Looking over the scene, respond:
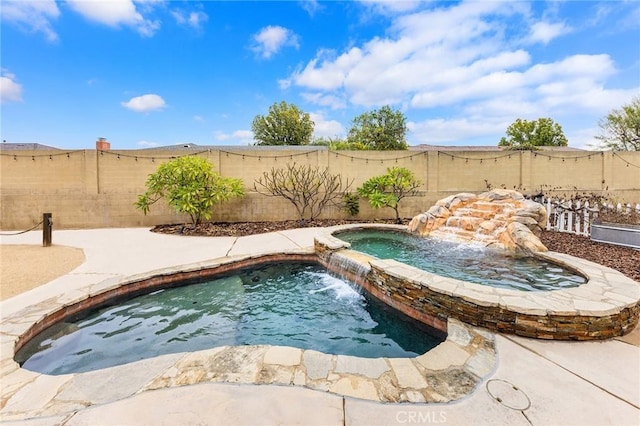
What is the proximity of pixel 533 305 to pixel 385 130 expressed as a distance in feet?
77.5

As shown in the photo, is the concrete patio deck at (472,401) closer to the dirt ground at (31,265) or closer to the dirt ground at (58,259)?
the dirt ground at (31,265)

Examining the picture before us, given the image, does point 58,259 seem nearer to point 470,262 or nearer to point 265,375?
point 265,375

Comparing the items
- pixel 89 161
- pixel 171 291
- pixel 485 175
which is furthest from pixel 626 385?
pixel 89 161

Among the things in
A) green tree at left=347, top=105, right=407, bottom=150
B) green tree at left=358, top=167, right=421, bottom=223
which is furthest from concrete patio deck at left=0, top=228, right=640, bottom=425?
green tree at left=347, top=105, right=407, bottom=150

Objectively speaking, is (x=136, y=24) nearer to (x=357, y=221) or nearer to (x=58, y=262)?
(x=58, y=262)

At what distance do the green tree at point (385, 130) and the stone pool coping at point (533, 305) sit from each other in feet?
70.2

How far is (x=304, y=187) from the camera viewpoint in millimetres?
9336

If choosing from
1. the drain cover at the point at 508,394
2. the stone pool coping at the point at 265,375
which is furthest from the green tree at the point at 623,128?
the drain cover at the point at 508,394

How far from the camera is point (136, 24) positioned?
8.61m

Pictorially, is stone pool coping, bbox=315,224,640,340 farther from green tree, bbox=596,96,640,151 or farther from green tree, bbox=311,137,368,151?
green tree, bbox=596,96,640,151

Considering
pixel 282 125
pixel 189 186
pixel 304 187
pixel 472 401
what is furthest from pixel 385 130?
pixel 472 401

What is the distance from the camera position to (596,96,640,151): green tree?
1836 centimetres

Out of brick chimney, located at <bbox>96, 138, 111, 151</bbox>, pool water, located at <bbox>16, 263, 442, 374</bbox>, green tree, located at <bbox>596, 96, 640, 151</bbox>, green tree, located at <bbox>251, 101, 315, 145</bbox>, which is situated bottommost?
pool water, located at <bbox>16, 263, 442, 374</bbox>

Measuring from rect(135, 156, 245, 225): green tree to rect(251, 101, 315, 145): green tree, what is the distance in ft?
60.6
